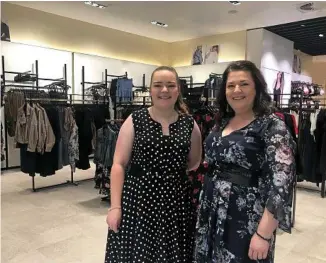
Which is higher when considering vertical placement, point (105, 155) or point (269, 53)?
point (269, 53)

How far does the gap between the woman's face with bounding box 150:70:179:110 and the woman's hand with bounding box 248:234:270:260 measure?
77cm

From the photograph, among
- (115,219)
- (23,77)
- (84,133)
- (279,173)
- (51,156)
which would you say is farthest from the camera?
(23,77)

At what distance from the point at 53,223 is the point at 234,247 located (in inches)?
107

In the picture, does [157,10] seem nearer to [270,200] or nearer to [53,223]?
[53,223]

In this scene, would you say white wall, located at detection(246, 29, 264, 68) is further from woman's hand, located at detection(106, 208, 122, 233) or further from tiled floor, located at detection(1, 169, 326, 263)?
woman's hand, located at detection(106, 208, 122, 233)

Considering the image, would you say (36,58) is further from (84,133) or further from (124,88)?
(84,133)

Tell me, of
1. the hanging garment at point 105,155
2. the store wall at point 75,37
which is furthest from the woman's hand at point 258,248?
the store wall at point 75,37

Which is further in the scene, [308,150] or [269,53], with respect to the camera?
[269,53]

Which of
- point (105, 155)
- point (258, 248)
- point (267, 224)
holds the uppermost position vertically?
point (267, 224)

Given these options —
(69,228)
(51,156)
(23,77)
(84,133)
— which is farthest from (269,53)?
(69,228)

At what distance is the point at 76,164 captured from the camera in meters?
4.95

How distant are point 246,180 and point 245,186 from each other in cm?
3

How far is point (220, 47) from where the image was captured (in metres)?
8.70

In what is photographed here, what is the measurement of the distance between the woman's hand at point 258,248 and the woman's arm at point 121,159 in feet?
→ 2.26
